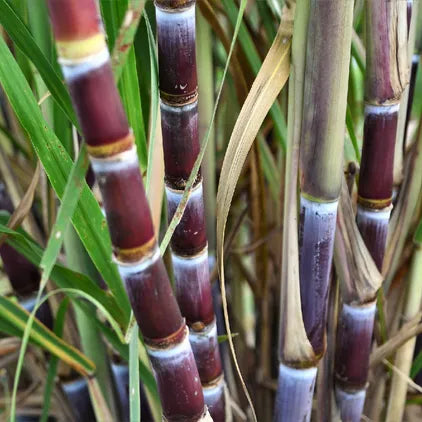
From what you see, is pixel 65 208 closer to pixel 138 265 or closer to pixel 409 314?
pixel 138 265

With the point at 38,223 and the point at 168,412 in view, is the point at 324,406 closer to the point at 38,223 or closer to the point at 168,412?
the point at 168,412

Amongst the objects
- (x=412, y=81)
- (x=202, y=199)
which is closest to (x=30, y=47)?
(x=202, y=199)

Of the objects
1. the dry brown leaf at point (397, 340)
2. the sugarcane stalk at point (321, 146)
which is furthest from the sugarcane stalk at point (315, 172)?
the dry brown leaf at point (397, 340)

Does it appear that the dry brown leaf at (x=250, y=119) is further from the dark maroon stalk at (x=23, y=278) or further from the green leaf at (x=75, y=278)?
the dark maroon stalk at (x=23, y=278)

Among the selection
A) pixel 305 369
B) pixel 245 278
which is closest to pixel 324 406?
pixel 305 369

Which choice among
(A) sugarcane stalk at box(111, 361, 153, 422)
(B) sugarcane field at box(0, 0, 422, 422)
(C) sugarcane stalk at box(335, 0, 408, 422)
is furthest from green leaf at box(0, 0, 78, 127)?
(A) sugarcane stalk at box(111, 361, 153, 422)
